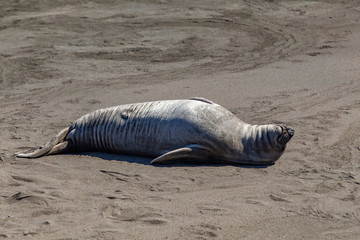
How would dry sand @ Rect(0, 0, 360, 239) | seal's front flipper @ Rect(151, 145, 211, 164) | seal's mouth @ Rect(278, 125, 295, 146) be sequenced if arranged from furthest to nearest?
seal's mouth @ Rect(278, 125, 295, 146), seal's front flipper @ Rect(151, 145, 211, 164), dry sand @ Rect(0, 0, 360, 239)

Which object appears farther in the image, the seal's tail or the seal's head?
the seal's tail

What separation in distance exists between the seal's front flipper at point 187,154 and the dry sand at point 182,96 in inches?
4.9

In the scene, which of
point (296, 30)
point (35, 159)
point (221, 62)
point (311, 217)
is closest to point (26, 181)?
point (35, 159)

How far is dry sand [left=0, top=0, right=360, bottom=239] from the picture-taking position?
17.3ft

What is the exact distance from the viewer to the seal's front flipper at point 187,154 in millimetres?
6531

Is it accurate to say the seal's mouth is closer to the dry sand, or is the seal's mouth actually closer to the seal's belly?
the dry sand

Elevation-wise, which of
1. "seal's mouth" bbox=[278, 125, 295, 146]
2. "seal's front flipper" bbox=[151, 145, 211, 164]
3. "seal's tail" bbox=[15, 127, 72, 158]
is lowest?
"seal's tail" bbox=[15, 127, 72, 158]

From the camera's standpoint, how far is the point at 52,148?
709cm

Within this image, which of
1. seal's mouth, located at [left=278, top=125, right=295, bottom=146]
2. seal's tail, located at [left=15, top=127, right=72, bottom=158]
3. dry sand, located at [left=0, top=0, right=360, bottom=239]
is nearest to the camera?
dry sand, located at [left=0, top=0, right=360, bottom=239]

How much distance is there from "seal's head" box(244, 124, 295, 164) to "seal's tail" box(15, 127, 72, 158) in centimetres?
199

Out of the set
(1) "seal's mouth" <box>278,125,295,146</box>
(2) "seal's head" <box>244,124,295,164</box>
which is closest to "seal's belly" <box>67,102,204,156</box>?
(2) "seal's head" <box>244,124,295,164</box>

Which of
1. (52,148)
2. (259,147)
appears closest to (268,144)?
(259,147)

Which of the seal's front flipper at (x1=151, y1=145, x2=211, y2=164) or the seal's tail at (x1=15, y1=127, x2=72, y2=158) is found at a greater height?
the seal's front flipper at (x1=151, y1=145, x2=211, y2=164)

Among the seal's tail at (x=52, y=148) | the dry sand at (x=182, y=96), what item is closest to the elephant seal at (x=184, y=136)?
the seal's tail at (x=52, y=148)
